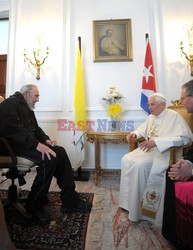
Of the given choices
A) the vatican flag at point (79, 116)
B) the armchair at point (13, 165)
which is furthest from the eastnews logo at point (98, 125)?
the armchair at point (13, 165)

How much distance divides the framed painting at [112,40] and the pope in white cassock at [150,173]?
1.80 m

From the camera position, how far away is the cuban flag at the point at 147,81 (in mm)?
3131

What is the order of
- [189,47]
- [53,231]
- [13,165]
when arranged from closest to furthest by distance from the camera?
1. [53,231]
2. [13,165]
3. [189,47]

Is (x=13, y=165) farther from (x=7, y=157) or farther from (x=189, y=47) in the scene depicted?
(x=189, y=47)

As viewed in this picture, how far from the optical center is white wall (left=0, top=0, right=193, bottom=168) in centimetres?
338

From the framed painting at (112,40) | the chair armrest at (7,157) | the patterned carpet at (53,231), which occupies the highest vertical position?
the framed painting at (112,40)

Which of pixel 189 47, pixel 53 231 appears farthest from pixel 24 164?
pixel 189 47

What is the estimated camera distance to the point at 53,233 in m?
1.51

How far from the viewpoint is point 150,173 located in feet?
5.95

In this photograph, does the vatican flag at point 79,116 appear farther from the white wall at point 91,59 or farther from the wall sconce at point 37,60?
the wall sconce at point 37,60

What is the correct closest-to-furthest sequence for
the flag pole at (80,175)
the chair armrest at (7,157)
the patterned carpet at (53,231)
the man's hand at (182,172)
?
the man's hand at (182,172), the patterned carpet at (53,231), the chair armrest at (7,157), the flag pole at (80,175)

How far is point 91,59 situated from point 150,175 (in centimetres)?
253

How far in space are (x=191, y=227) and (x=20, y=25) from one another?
166 inches

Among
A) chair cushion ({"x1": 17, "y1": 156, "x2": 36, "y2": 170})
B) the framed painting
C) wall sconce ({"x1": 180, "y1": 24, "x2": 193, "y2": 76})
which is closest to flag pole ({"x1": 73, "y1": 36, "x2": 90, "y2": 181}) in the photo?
the framed painting
